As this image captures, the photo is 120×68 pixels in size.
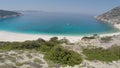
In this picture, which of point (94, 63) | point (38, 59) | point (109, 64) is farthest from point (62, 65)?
point (109, 64)

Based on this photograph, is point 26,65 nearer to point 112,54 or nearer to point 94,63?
point 94,63

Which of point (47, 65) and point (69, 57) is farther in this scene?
point (69, 57)

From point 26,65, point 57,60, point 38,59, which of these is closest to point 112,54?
point 57,60

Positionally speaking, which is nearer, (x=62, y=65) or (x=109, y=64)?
(x=62, y=65)

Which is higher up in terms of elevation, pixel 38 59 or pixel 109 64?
pixel 38 59

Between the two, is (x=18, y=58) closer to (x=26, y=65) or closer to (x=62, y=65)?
(x=26, y=65)

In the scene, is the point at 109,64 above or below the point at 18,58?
below

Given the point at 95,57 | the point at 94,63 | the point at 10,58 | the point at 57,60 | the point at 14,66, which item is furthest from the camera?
the point at 95,57

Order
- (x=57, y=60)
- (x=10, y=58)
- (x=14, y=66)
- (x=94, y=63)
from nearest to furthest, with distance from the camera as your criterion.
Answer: (x=14, y=66) < (x=10, y=58) < (x=57, y=60) < (x=94, y=63)

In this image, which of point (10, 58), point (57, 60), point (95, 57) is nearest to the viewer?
point (10, 58)
